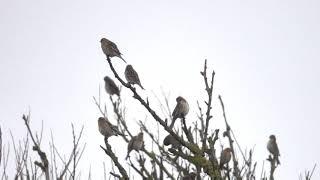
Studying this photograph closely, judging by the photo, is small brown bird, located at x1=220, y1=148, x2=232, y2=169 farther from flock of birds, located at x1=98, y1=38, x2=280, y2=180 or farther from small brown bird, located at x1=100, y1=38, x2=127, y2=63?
small brown bird, located at x1=100, y1=38, x2=127, y2=63

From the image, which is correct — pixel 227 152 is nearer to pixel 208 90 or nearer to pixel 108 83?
pixel 208 90

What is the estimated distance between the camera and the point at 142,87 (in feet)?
13.1

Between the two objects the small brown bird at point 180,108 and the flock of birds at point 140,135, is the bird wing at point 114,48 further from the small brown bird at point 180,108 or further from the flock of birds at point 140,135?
the small brown bird at point 180,108

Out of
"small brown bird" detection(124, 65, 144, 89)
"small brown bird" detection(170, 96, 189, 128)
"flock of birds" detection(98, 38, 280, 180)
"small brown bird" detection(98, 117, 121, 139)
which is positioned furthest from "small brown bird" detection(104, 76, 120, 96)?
"small brown bird" detection(170, 96, 189, 128)

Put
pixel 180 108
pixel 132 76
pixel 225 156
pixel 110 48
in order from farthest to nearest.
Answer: pixel 132 76, pixel 110 48, pixel 180 108, pixel 225 156

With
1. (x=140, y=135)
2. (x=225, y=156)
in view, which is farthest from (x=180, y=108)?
(x=140, y=135)

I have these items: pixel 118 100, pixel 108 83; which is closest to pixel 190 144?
pixel 108 83

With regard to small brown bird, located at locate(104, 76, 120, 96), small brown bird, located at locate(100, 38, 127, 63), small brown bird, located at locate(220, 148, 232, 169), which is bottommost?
small brown bird, located at locate(220, 148, 232, 169)

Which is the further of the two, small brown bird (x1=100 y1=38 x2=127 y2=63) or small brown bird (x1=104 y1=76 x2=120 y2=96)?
small brown bird (x1=104 y1=76 x2=120 y2=96)

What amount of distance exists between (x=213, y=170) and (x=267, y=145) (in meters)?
2.60

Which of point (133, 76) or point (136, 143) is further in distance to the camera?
point (133, 76)

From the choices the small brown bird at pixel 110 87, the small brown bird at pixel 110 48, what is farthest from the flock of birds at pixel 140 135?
the small brown bird at pixel 110 87

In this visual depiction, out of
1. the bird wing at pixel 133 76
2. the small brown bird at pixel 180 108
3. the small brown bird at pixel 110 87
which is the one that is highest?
the small brown bird at pixel 110 87

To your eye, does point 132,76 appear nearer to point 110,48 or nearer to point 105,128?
point 110,48
